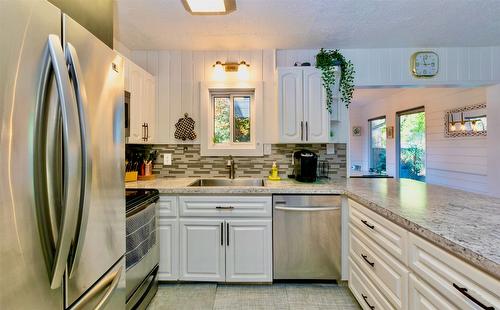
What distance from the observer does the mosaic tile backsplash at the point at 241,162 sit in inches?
121

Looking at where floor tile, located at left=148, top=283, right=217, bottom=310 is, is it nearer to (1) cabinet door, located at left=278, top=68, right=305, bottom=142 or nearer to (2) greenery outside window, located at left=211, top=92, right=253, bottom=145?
(2) greenery outside window, located at left=211, top=92, right=253, bottom=145

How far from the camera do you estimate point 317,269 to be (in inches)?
92.0

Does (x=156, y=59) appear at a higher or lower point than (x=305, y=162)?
higher

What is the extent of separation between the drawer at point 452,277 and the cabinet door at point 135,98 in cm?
234

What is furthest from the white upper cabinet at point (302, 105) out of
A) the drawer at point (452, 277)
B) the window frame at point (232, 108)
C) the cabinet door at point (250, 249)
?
the drawer at point (452, 277)

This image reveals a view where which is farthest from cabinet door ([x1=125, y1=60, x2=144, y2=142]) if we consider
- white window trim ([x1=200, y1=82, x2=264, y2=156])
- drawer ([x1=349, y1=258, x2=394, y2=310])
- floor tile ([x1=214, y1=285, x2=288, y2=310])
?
drawer ([x1=349, y1=258, x2=394, y2=310])

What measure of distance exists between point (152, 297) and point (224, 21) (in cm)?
239

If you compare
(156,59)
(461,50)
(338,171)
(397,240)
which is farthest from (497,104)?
(156,59)

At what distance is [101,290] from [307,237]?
1670mm

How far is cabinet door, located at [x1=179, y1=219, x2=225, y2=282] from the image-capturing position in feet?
7.71

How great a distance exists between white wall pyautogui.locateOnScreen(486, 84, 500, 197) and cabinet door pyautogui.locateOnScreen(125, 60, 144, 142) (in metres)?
3.91

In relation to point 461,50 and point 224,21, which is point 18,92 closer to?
point 224,21

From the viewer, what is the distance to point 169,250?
2.37 metres

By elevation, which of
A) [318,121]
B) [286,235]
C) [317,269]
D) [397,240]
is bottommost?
[317,269]
